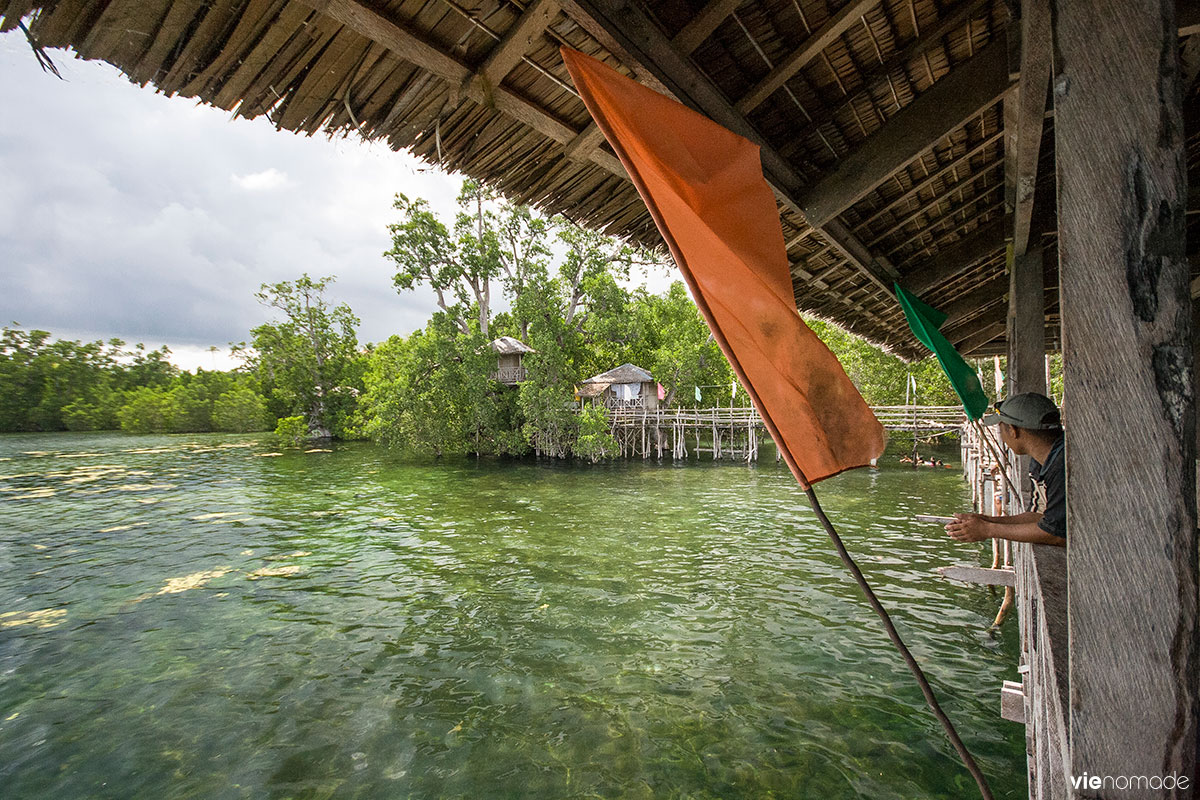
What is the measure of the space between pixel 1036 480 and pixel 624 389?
2705 cm

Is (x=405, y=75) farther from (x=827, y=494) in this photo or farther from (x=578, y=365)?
(x=578, y=365)

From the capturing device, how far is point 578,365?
30297 millimetres

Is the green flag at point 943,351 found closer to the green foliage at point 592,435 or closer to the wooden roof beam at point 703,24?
the wooden roof beam at point 703,24

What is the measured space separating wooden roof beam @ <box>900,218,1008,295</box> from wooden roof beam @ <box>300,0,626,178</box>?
397cm

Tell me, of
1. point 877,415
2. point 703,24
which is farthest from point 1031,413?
point 877,415

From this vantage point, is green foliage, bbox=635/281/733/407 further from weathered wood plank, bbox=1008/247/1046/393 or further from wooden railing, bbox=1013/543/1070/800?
wooden railing, bbox=1013/543/1070/800

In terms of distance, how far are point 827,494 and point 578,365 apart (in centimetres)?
1799

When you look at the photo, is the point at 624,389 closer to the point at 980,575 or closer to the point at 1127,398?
the point at 980,575

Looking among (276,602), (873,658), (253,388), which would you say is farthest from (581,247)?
(253,388)

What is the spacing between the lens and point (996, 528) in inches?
79.5

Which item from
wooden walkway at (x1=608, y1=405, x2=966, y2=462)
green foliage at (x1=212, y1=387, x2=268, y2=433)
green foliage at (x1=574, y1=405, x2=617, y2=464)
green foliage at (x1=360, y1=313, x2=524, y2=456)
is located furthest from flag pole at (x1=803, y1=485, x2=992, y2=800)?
green foliage at (x1=212, y1=387, x2=268, y2=433)

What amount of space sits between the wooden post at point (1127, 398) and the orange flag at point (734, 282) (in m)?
0.43

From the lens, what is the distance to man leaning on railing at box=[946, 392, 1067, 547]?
1934 millimetres

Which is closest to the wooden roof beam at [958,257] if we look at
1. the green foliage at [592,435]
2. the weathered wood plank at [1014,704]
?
the weathered wood plank at [1014,704]
